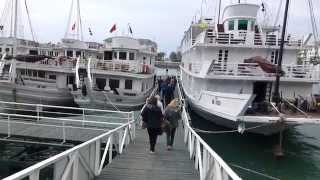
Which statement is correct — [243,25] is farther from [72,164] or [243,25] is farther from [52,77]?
[72,164]

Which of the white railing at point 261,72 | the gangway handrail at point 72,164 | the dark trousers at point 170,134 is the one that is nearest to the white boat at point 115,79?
the white railing at point 261,72

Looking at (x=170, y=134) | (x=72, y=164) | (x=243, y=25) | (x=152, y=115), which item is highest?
(x=243, y=25)

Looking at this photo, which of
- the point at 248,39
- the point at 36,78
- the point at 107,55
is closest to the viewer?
the point at 248,39

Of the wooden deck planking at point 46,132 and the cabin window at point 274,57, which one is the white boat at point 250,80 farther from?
the wooden deck planking at point 46,132

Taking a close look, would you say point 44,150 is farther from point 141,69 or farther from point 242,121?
point 141,69

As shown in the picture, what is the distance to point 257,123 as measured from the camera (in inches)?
713

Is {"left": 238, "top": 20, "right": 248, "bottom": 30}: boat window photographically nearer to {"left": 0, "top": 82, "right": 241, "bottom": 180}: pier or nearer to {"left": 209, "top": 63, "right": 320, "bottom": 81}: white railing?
{"left": 209, "top": 63, "right": 320, "bottom": 81}: white railing

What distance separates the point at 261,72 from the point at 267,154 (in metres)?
4.58

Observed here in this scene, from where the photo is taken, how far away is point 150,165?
10.7 m

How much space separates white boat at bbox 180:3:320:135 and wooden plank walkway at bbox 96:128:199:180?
5655 millimetres

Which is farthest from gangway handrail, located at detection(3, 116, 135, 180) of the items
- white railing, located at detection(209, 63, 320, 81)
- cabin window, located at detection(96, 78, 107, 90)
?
cabin window, located at detection(96, 78, 107, 90)

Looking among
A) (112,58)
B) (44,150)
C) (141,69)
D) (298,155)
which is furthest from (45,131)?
(112,58)

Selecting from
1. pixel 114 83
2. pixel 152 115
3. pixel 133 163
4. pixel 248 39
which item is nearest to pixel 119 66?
pixel 114 83

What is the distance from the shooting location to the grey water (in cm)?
1656
